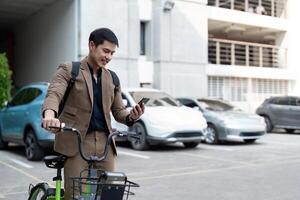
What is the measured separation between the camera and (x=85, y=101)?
3.17m

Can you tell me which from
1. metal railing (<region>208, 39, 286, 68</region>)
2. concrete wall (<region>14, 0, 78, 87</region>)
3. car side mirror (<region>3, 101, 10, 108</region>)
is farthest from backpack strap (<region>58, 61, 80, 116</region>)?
metal railing (<region>208, 39, 286, 68</region>)

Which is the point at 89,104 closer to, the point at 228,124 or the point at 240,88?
the point at 228,124

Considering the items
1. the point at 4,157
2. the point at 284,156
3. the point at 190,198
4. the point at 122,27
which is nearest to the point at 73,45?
the point at 122,27

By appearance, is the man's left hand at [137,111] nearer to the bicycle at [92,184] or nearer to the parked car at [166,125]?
the bicycle at [92,184]

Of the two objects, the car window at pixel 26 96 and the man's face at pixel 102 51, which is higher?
the man's face at pixel 102 51

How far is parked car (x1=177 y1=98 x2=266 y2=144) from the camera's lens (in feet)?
40.0

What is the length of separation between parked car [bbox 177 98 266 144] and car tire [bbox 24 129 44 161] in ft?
17.7

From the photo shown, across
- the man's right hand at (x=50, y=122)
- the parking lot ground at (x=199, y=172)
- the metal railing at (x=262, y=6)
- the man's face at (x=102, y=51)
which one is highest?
the metal railing at (x=262, y=6)

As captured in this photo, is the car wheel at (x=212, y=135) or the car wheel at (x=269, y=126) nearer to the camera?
the car wheel at (x=212, y=135)

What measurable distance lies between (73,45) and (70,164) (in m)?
13.2

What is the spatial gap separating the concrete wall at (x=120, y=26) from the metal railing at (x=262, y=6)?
26.1 feet

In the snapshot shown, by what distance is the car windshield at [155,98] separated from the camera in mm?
11633

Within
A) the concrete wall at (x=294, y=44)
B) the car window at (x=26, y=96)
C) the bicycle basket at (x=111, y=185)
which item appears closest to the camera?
the bicycle basket at (x=111, y=185)

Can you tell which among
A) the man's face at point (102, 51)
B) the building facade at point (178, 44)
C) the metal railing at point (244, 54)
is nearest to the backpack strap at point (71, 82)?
the man's face at point (102, 51)
